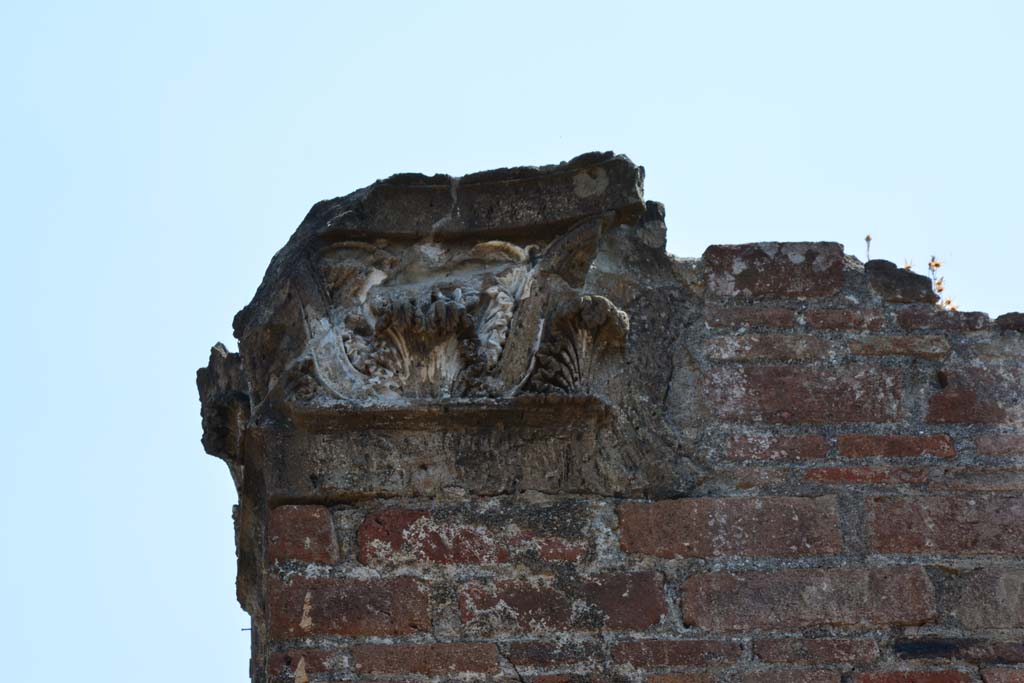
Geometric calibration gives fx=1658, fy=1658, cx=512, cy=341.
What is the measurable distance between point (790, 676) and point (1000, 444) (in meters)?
0.89

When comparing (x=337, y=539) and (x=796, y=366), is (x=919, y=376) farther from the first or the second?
(x=337, y=539)

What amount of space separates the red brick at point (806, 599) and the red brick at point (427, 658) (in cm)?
49

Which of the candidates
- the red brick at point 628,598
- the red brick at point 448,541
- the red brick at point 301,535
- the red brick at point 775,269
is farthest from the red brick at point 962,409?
the red brick at point 301,535

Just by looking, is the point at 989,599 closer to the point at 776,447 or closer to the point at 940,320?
the point at 776,447

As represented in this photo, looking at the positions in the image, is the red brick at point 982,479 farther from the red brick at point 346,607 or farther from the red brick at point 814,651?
the red brick at point 346,607

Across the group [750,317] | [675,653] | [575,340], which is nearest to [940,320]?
[750,317]

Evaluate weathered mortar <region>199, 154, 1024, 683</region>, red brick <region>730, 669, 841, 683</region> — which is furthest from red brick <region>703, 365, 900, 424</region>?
red brick <region>730, 669, 841, 683</region>

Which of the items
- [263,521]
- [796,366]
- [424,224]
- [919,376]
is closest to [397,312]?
[424,224]

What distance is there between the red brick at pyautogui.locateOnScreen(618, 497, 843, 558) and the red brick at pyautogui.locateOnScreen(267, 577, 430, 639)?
1.76ft

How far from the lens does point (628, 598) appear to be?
12.8 feet

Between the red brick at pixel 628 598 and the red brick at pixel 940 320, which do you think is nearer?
the red brick at pixel 628 598

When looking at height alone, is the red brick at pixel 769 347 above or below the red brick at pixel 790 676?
above

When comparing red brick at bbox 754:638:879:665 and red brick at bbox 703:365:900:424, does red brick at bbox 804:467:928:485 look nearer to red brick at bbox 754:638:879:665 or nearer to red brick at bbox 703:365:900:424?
red brick at bbox 703:365:900:424

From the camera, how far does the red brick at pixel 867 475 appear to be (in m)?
4.14
